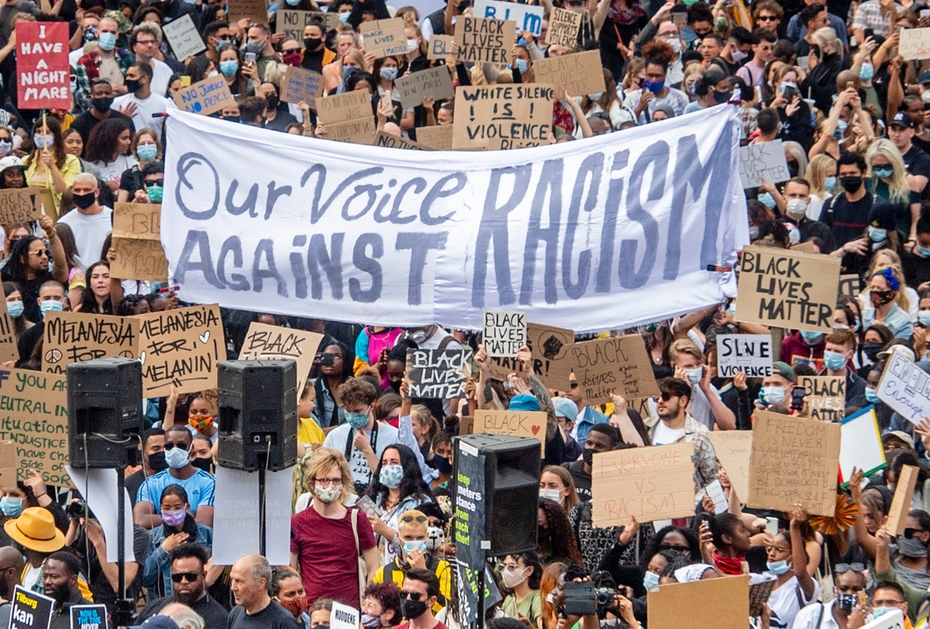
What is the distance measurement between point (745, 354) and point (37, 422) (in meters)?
4.10

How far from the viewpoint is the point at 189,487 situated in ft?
35.2

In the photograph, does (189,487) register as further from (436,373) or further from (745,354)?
(745,354)

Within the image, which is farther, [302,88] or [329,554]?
[302,88]

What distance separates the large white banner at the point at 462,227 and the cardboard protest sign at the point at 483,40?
11.8 feet

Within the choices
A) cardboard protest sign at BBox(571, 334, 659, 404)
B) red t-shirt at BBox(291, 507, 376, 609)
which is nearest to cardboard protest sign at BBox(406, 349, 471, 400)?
cardboard protest sign at BBox(571, 334, 659, 404)

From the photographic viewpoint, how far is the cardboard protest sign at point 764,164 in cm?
1412

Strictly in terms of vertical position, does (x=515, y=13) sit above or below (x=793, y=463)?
above

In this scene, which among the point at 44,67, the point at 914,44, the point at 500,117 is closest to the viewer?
the point at 500,117

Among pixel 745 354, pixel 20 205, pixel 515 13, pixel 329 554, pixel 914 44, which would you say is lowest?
pixel 329 554

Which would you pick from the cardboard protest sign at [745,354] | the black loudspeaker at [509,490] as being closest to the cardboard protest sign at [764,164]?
the cardboard protest sign at [745,354]

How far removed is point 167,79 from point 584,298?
21.4 ft

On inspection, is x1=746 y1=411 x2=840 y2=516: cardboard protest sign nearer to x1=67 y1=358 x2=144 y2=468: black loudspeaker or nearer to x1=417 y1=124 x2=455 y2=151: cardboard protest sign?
x1=67 y1=358 x2=144 y2=468: black loudspeaker

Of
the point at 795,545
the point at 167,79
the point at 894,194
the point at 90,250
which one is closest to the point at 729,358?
the point at 795,545

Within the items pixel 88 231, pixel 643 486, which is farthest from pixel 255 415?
pixel 88 231
